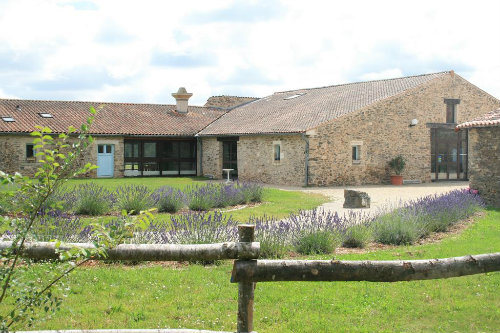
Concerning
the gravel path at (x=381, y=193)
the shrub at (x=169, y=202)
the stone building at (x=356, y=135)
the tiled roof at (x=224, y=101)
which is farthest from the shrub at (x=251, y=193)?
the tiled roof at (x=224, y=101)

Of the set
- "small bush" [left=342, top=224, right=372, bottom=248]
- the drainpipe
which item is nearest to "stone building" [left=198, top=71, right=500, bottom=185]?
the drainpipe

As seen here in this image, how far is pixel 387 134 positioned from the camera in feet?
80.7

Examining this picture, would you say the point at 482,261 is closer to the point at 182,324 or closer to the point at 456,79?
the point at 182,324

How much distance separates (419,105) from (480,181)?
9.87 m

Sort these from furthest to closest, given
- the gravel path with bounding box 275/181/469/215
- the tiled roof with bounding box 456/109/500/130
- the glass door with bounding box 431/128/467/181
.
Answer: the glass door with bounding box 431/128/467/181 < the gravel path with bounding box 275/181/469/215 < the tiled roof with bounding box 456/109/500/130

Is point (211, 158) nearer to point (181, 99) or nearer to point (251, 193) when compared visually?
point (181, 99)

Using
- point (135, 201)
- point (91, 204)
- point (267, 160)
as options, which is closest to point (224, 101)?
point (267, 160)

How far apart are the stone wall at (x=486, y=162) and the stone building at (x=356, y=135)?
713 centimetres

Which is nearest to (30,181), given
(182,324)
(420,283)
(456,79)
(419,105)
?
(182,324)

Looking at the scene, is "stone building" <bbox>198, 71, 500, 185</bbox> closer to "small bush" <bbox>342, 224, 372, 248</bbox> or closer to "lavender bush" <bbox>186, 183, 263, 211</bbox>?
"lavender bush" <bbox>186, 183, 263, 211</bbox>

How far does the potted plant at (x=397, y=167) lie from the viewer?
962 inches

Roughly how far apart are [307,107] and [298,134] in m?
4.66

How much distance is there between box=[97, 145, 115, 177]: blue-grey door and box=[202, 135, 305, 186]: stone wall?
499cm

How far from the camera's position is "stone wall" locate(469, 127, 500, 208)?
15789 mm
